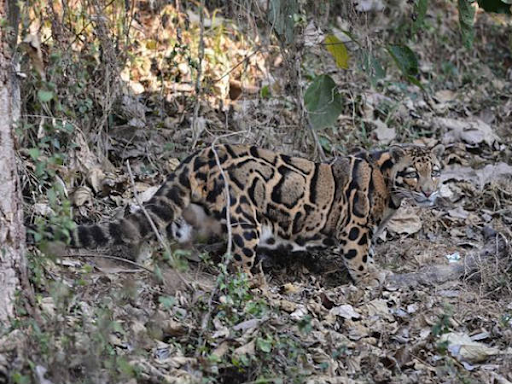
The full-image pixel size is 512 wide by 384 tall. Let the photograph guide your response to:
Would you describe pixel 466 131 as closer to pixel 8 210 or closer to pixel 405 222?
pixel 405 222

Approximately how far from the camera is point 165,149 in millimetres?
9148

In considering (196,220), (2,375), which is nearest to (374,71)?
(196,220)

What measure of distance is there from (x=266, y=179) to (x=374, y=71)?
5.79 feet

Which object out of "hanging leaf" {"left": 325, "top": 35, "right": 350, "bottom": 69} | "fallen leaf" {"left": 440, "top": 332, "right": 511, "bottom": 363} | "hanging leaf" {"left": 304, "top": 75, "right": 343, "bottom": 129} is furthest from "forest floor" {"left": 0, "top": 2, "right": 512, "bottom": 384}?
"hanging leaf" {"left": 304, "top": 75, "right": 343, "bottom": 129}

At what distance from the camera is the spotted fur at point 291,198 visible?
7469 millimetres

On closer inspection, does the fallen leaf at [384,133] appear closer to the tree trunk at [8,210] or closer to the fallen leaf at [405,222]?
the fallen leaf at [405,222]

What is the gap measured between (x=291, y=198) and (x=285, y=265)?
26.5 inches

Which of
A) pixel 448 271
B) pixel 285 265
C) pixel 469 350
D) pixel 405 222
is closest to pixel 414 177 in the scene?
pixel 448 271

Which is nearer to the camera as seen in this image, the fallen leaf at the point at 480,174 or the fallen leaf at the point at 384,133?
the fallen leaf at the point at 480,174

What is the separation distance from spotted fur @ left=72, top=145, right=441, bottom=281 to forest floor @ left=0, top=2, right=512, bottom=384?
29cm

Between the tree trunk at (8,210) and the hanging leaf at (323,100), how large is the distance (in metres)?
3.94

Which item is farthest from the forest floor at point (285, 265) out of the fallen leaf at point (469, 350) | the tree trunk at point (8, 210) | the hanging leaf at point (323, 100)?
the hanging leaf at point (323, 100)

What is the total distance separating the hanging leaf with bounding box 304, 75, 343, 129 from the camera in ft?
28.9

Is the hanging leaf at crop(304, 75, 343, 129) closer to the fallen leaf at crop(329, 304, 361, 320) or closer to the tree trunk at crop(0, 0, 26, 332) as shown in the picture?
the fallen leaf at crop(329, 304, 361, 320)
